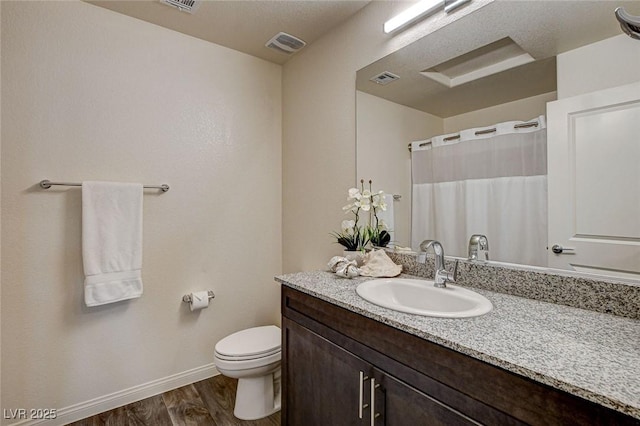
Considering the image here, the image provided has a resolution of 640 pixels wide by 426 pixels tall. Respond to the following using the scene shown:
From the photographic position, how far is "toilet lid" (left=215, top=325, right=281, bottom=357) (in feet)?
5.74

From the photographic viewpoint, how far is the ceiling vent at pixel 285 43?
7.07 feet

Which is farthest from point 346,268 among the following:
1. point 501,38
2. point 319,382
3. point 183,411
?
point 183,411

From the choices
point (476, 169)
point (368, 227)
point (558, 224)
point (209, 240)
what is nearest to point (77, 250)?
point (209, 240)

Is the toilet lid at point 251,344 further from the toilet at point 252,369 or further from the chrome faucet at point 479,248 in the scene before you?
the chrome faucet at point 479,248

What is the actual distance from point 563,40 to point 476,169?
0.55m

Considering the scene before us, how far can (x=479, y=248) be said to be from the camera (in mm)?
1344

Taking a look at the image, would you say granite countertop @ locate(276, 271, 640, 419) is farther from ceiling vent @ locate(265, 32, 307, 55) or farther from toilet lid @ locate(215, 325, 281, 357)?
ceiling vent @ locate(265, 32, 307, 55)

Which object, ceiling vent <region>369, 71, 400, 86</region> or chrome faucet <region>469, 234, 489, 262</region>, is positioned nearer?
chrome faucet <region>469, 234, 489, 262</region>

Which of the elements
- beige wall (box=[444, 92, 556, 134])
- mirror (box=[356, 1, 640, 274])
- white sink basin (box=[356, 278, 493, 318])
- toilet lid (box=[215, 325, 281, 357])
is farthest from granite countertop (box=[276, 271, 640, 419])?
toilet lid (box=[215, 325, 281, 357])

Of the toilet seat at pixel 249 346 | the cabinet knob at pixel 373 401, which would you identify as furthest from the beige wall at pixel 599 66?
the toilet seat at pixel 249 346

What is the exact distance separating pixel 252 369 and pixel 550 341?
1457mm

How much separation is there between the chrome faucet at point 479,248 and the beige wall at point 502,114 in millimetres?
507

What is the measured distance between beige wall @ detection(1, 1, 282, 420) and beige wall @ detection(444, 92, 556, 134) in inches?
59.5

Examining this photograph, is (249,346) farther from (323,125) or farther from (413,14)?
(413,14)
